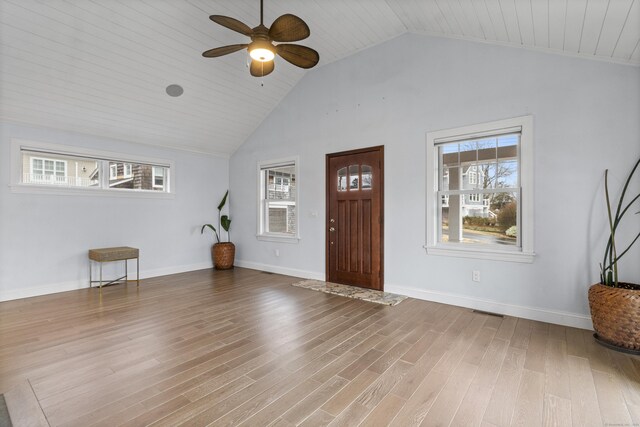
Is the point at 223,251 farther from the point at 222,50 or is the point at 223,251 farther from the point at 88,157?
the point at 222,50

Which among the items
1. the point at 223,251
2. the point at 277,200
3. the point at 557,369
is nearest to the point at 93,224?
the point at 223,251

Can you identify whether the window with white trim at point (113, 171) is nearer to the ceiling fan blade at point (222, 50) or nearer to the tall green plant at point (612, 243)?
the ceiling fan blade at point (222, 50)

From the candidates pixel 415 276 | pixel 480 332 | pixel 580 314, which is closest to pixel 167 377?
pixel 480 332

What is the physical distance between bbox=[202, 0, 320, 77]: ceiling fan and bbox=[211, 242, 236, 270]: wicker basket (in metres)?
3.83

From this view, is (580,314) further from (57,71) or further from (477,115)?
(57,71)

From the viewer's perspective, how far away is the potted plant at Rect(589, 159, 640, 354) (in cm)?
250

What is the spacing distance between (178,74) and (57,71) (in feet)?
4.58

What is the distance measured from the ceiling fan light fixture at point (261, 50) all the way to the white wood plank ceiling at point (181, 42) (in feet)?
4.07

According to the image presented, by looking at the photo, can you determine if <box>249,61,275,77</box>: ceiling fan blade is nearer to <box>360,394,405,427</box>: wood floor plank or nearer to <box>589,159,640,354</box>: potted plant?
<box>360,394,405,427</box>: wood floor plank

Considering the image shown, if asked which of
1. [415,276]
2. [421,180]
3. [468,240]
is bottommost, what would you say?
[415,276]

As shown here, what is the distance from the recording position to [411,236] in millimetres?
4199

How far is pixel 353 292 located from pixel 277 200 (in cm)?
257

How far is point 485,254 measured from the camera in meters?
3.63

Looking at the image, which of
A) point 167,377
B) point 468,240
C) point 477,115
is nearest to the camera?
point 167,377
